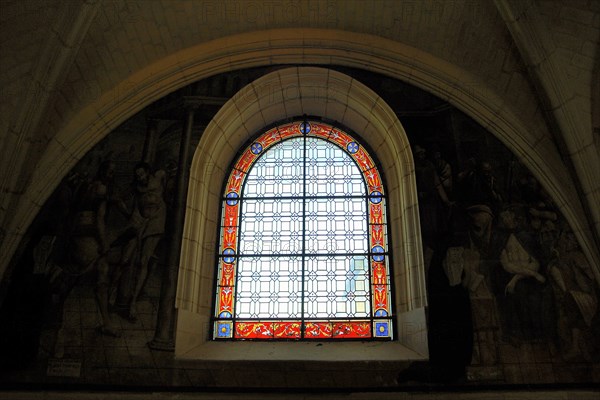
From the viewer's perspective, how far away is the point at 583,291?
5.99 metres

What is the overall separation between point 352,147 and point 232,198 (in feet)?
5.68

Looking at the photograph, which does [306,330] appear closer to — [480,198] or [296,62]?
[480,198]

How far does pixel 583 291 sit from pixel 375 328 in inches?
87.3

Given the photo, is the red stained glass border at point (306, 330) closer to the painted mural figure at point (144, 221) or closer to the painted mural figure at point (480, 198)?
the painted mural figure at point (144, 221)

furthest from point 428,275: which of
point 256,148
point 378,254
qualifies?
point 256,148

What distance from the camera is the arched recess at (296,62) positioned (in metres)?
6.49

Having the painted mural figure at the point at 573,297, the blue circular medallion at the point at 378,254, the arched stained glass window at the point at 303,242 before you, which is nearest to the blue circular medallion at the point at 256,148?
the arched stained glass window at the point at 303,242

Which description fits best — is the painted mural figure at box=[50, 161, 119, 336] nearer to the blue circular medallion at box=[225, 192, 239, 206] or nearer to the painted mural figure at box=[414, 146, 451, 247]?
the blue circular medallion at box=[225, 192, 239, 206]

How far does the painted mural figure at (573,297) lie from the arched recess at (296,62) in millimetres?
284

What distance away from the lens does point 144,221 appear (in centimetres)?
658

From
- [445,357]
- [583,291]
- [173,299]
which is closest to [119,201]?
[173,299]

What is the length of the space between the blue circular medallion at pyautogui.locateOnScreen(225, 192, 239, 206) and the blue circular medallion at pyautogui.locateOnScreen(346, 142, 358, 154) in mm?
1613

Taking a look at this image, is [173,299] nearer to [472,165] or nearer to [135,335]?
[135,335]

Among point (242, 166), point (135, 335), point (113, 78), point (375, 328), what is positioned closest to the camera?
point (135, 335)
